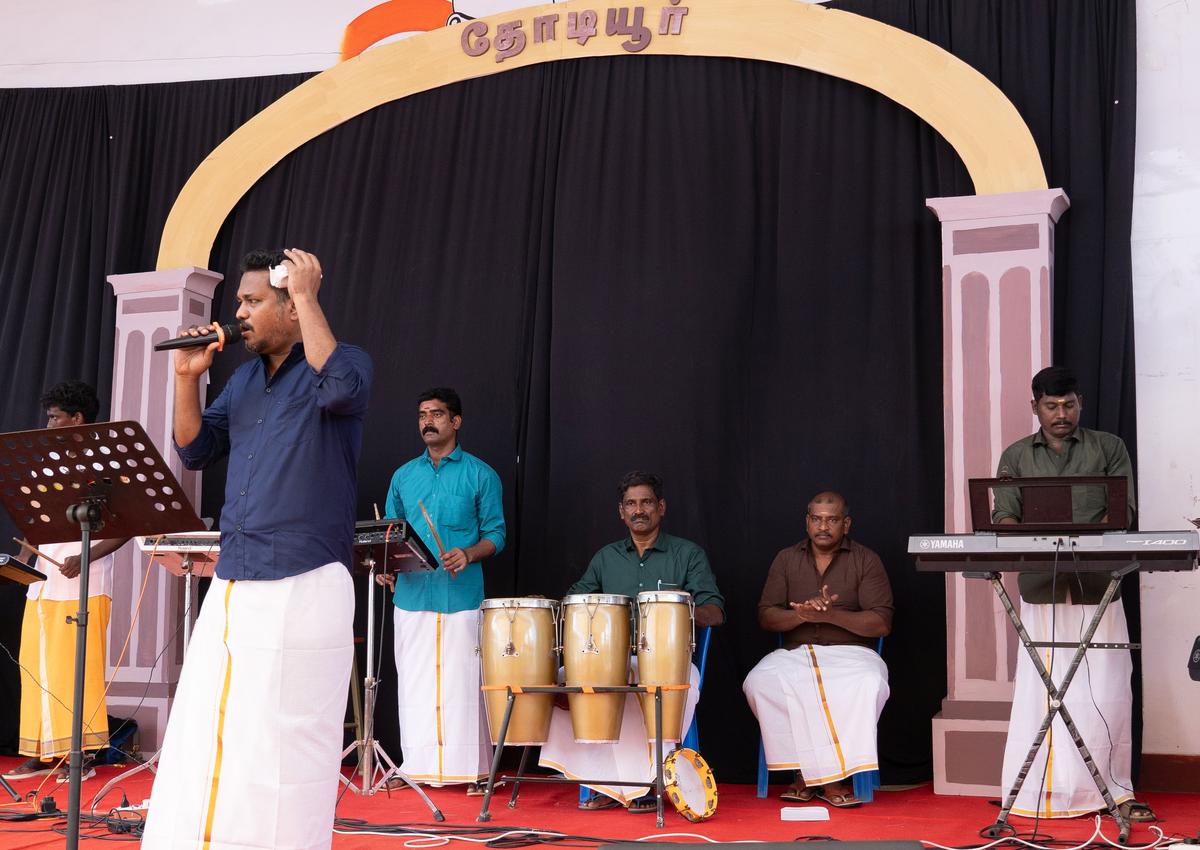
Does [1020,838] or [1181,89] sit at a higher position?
[1181,89]

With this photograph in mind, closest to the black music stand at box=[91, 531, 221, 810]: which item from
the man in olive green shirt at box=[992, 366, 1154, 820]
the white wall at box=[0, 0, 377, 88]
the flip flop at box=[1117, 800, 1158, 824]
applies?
the man in olive green shirt at box=[992, 366, 1154, 820]

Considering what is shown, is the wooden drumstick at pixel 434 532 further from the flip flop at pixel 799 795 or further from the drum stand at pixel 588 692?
the flip flop at pixel 799 795

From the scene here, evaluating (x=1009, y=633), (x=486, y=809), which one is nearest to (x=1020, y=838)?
(x=1009, y=633)

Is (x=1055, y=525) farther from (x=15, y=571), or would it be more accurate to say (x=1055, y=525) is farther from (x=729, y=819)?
(x=15, y=571)

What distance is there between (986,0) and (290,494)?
4.58 metres

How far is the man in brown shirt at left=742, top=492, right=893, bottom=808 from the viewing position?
525cm

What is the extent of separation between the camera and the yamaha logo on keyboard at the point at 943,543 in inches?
167

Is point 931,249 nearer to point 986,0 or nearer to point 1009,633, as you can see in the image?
point 986,0

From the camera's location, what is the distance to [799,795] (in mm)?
5379

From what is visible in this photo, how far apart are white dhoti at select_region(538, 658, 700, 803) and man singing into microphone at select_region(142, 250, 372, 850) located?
2325 millimetres

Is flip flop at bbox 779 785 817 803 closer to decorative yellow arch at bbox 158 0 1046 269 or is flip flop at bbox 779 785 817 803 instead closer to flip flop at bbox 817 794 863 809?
flip flop at bbox 817 794 863 809

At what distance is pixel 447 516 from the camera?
6.00 meters

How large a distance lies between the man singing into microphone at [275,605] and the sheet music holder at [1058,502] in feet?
7.02

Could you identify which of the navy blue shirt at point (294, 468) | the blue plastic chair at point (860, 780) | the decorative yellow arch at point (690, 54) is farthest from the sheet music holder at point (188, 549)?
the decorative yellow arch at point (690, 54)
